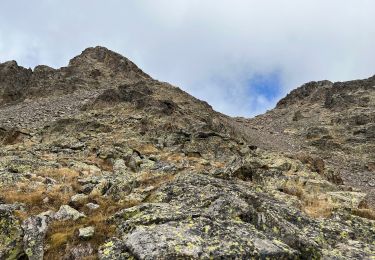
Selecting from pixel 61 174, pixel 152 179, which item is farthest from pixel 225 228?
pixel 61 174

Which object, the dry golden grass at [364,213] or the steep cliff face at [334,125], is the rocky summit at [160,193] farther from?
the steep cliff face at [334,125]

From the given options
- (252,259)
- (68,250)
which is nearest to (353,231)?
(252,259)

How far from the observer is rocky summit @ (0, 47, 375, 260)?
13.8 metres

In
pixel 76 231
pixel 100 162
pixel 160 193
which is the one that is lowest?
pixel 76 231

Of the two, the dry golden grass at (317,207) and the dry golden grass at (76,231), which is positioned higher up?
the dry golden grass at (317,207)

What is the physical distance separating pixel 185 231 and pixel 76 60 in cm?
9715

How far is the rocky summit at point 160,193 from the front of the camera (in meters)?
13.8

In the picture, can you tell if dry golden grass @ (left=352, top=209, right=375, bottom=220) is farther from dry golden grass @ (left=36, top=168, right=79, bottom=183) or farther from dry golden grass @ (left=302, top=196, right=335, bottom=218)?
dry golden grass @ (left=36, top=168, right=79, bottom=183)

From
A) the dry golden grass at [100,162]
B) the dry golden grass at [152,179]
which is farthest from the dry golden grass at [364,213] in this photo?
the dry golden grass at [100,162]

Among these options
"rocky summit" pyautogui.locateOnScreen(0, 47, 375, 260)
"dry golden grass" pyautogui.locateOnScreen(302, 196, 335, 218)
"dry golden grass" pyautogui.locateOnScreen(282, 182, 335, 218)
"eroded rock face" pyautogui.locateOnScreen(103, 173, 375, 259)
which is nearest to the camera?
"eroded rock face" pyautogui.locateOnScreen(103, 173, 375, 259)

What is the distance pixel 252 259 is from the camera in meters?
12.6

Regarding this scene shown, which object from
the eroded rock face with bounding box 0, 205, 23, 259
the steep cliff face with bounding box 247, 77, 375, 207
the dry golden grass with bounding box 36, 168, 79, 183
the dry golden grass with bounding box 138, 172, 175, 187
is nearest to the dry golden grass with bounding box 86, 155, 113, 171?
the dry golden grass with bounding box 36, 168, 79, 183

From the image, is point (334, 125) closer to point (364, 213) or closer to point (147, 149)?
point (147, 149)

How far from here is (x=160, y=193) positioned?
19.0 metres
